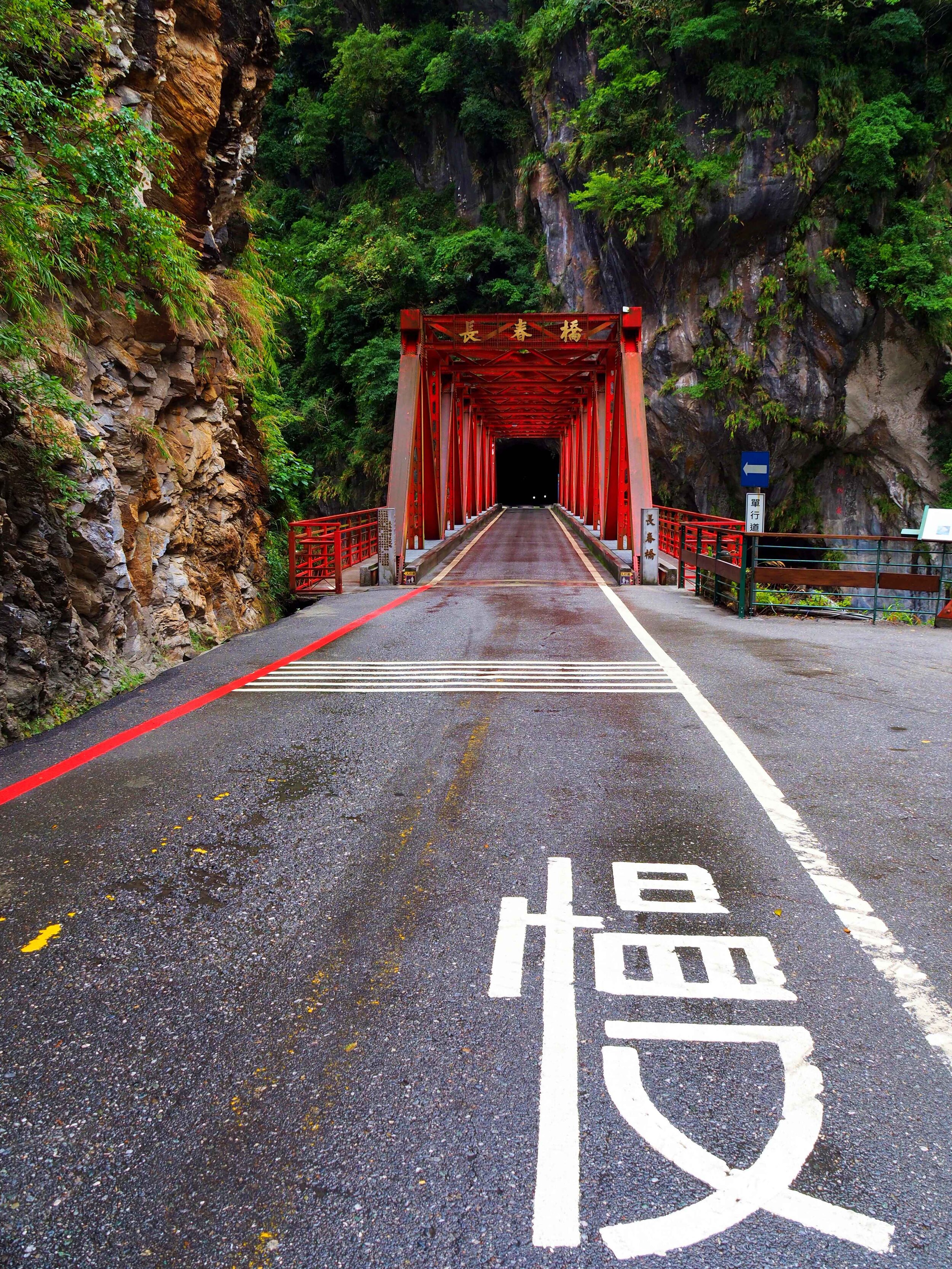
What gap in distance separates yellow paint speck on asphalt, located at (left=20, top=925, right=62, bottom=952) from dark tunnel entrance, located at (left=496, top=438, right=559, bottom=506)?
73.0 m

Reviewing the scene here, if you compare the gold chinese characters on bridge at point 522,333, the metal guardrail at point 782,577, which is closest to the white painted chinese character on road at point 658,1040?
the metal guardrail at point 782,577

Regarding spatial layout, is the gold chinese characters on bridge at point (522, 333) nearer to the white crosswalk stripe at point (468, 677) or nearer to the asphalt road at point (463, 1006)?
the white crosswalk stripe at point (468, 677)

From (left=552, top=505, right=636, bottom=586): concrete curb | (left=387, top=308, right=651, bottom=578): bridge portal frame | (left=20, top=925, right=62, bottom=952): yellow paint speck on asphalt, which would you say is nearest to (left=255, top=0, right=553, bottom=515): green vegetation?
(left=387, top=308, right=651, bottom=578): bridge portal frame

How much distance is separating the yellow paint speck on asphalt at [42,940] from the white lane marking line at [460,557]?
1362cm

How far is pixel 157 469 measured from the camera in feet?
31.1

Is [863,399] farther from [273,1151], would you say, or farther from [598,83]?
[273,1151]

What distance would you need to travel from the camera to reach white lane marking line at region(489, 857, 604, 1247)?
191 cm

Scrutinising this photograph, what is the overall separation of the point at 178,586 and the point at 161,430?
196 cm

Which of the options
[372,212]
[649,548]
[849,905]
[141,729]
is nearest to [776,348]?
[649,548]

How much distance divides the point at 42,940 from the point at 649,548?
46.9 feet

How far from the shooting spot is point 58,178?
743 cm

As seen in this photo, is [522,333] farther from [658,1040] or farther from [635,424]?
[658,1040]

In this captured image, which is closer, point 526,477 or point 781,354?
point 781,354

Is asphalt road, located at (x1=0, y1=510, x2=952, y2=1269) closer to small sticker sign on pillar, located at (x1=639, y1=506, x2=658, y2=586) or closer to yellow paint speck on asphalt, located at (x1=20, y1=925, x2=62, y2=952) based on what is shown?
yellow paint speck on asphalt, located at (x1=20, y1=925, x2=62, y2=952)
